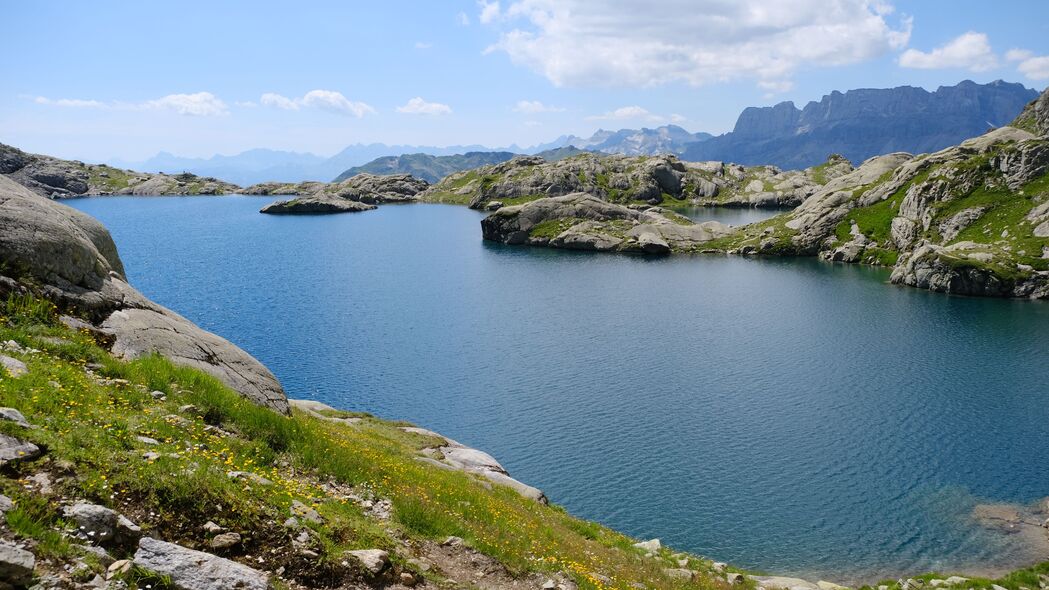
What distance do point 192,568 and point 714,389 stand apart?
2489 inches

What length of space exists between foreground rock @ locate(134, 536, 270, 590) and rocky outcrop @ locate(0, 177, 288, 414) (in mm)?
13538

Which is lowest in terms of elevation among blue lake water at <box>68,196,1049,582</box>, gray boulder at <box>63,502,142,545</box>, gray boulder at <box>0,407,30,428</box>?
blue lake water at <box>68,196,1049,582</box>

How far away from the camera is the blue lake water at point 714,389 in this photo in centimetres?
4447

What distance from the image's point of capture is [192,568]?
11.6 metres

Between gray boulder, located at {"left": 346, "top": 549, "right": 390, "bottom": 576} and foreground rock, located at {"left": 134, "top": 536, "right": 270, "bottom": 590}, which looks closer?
foreground rock, located at {"left": 134, "top": 536, "right": 270, "bottom": 590}

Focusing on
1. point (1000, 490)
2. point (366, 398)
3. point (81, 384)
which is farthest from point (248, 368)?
point (1000, 490)

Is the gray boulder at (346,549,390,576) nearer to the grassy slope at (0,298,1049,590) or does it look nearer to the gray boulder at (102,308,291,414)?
the grassy slope at (0,298,1049,590)

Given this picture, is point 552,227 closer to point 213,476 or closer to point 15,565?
point 213,476

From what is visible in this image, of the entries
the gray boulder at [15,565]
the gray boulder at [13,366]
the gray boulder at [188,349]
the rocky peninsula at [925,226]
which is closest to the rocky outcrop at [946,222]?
the rocky peninsula at [925,226]

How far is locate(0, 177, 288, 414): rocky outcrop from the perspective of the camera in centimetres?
2228

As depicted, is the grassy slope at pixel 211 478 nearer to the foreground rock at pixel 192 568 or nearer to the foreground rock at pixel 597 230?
the foreground rock at pixel 192 568

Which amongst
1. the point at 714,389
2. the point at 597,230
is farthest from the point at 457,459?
the point at 597,230

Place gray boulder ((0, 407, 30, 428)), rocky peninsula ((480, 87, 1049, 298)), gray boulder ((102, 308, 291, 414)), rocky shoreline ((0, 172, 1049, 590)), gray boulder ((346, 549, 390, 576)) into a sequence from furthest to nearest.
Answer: rocky peninsula ((480, 87, 1049, 298))
gray boulder ((102, 308, 291, 414))
gray boulder ((346, 549, 390, 576))
gray boulder ((0, 407, 30, 428))
rocky shoreline ((0, 172, 1049, 590))

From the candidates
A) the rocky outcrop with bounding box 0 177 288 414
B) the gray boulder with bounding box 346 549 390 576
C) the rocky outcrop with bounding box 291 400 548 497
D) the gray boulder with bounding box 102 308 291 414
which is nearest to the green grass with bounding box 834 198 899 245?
the rocky outcrop with bounding box 291 400 548 497
